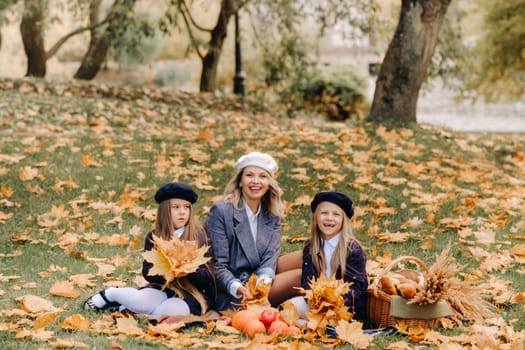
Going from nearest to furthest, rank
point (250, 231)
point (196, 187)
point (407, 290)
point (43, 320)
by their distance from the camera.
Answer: point (43, 320) → point (407, 290) → point (250, 231) → point (196, 187)

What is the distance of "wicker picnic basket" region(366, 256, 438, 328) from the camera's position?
13.1 feet

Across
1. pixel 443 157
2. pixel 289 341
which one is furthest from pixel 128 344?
pixel 443 157

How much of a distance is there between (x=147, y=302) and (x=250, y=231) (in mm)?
788

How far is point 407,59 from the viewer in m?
10.9

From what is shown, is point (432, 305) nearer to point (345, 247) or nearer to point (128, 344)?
point (345, 247)

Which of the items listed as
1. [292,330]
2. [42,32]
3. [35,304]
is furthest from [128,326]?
[42,32]

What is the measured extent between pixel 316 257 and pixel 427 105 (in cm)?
2560

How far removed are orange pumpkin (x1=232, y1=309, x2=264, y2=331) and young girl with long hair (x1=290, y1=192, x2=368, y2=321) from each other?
0.34 m

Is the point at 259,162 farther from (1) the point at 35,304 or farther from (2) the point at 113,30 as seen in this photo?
(2) the point at 113,30

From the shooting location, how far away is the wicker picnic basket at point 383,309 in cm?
401

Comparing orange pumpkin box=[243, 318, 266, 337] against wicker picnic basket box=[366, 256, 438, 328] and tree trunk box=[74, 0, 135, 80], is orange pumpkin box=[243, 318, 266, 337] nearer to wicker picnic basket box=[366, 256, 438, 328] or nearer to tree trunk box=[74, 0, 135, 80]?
wicker picnic basket box=[366, 256, 438, 328]

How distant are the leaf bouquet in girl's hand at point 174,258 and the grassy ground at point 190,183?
18.2 inches

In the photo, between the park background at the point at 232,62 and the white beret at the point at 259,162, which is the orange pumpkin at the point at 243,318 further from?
the park background at the point at 232,62

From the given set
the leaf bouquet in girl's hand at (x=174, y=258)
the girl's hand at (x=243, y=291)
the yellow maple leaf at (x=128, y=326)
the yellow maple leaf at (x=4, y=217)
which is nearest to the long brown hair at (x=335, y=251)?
Answer: the girl's hand at (x=243, y=291)
